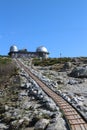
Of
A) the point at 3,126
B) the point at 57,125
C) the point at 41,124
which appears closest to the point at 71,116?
the point at 57,125

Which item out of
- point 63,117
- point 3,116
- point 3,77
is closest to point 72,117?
point 63,117

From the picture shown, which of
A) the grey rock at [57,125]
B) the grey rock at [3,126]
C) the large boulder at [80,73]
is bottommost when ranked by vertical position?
the grey rock at [3,126]

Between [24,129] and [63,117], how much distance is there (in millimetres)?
1996

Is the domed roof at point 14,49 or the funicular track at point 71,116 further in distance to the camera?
the domed roof at point 14,49

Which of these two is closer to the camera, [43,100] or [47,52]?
[43,100]

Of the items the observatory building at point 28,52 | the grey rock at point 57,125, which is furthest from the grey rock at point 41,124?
the observatory building at point 28,52

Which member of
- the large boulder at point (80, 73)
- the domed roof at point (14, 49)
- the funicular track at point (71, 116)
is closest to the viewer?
the funicular track at point (71, 116)

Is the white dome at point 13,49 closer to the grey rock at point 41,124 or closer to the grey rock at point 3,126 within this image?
the grey rock at point 3,126

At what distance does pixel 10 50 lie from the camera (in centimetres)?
15900

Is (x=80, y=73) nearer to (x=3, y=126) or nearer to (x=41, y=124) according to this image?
(x=3, y=126)

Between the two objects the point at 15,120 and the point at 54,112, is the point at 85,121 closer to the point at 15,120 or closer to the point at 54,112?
the point at 54,112

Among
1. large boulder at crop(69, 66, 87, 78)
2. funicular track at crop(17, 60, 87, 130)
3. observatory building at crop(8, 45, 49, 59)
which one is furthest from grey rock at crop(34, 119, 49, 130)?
observatory building at crop(8, 45, 49, 59)

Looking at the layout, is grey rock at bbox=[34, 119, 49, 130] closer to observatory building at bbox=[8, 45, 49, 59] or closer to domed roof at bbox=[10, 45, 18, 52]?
observatory building at bbox=[8, 45, 49, 59]

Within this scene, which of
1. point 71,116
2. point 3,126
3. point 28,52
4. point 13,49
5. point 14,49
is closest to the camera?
point 3,126
